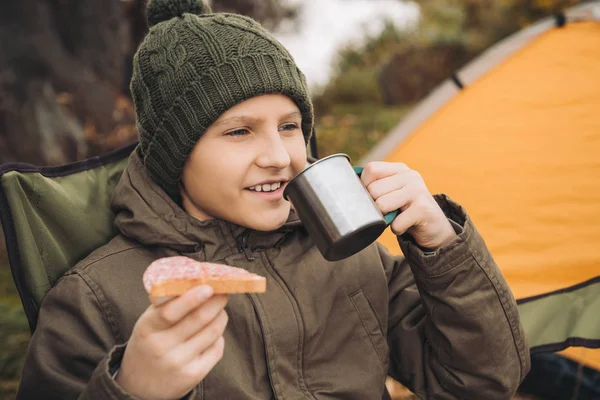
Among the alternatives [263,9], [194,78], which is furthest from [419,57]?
[194,78]

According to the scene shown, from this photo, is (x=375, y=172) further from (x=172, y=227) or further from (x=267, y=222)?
(x=172, y=227)

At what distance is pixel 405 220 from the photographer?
1284mm

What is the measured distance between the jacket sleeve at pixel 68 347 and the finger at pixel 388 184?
2.13ft

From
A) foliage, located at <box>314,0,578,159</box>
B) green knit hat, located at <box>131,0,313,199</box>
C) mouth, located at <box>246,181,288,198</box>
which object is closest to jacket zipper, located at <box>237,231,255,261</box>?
mouth, located at <box>246,181,288,198</box>

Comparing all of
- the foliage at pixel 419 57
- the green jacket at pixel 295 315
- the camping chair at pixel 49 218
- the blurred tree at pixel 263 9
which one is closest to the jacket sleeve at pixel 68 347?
the green jacket at pixel 295 315

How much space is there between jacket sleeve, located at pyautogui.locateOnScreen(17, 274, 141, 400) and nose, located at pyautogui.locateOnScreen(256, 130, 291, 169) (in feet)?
1.56

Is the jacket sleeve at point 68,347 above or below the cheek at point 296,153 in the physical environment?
below

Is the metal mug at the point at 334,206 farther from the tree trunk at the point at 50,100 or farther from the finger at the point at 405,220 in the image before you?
the tree trunk at the point at 50,100

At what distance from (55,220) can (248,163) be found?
566mm

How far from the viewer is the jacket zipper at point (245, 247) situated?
4.57 ft

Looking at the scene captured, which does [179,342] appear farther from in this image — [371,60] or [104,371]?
[371,60]

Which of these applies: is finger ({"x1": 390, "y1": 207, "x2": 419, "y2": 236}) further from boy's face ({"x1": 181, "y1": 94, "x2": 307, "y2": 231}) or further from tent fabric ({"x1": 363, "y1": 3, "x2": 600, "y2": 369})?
tent fabric ({"x1": 363, "y1": 3, "x2": 600, "y2": 369})

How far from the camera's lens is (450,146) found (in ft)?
8.77

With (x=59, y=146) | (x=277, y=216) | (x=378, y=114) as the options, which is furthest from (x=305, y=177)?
(x=378, y=114)
